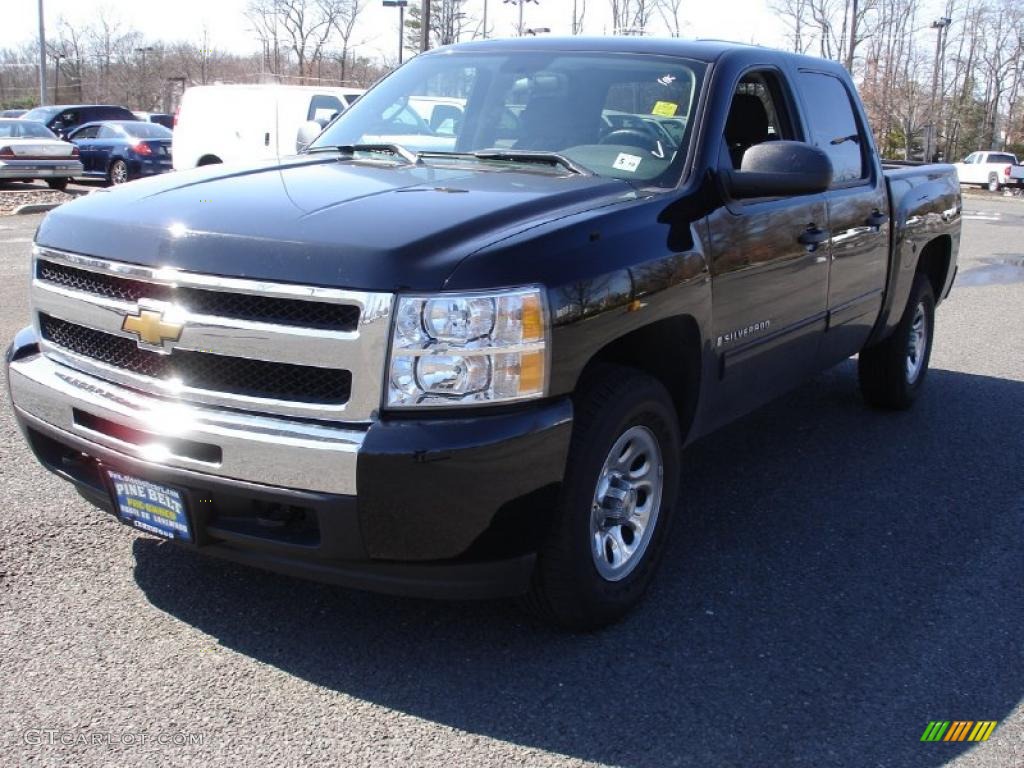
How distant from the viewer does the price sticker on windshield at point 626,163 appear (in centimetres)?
395

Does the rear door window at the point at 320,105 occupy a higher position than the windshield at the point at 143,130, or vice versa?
the rear door window at the point at 320,105

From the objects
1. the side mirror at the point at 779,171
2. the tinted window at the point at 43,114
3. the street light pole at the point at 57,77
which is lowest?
the tinted window at the point at 43,114

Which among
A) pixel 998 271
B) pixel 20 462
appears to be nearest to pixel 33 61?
pixel 998 271

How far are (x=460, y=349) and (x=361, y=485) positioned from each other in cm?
43

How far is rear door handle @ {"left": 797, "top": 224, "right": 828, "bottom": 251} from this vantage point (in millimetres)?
4508

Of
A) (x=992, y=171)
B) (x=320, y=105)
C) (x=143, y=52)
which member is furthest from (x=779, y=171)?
(x=143, y=52)

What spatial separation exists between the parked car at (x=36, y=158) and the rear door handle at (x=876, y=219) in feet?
58.3

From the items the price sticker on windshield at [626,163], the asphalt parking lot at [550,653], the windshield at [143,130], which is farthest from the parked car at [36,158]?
the price sticker on windshield at [626,163]

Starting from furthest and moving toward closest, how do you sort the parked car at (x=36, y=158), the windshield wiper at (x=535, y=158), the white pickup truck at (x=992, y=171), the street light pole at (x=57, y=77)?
1. the street light pole at (x=57, y=77)
2. the white pickup truck at (x=992, y=171)
3. the parked car at (x=36, y=158)
4. the windshield wiper at (x=535, y=158)

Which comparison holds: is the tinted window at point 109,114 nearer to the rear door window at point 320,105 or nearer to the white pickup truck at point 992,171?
the rear door window at point 320,105

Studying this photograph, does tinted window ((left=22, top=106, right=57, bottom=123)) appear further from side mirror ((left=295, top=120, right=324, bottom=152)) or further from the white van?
side mirror ((left=295, top=120, right=324, bottom=152))

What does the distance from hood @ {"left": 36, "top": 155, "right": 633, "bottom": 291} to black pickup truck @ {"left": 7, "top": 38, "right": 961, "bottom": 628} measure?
0.01 meters

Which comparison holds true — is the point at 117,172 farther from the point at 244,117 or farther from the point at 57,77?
the point at 57,77

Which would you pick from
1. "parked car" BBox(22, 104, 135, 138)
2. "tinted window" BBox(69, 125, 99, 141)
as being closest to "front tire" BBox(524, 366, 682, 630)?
"tinted window" BBox(69, 125, 99, 141)
